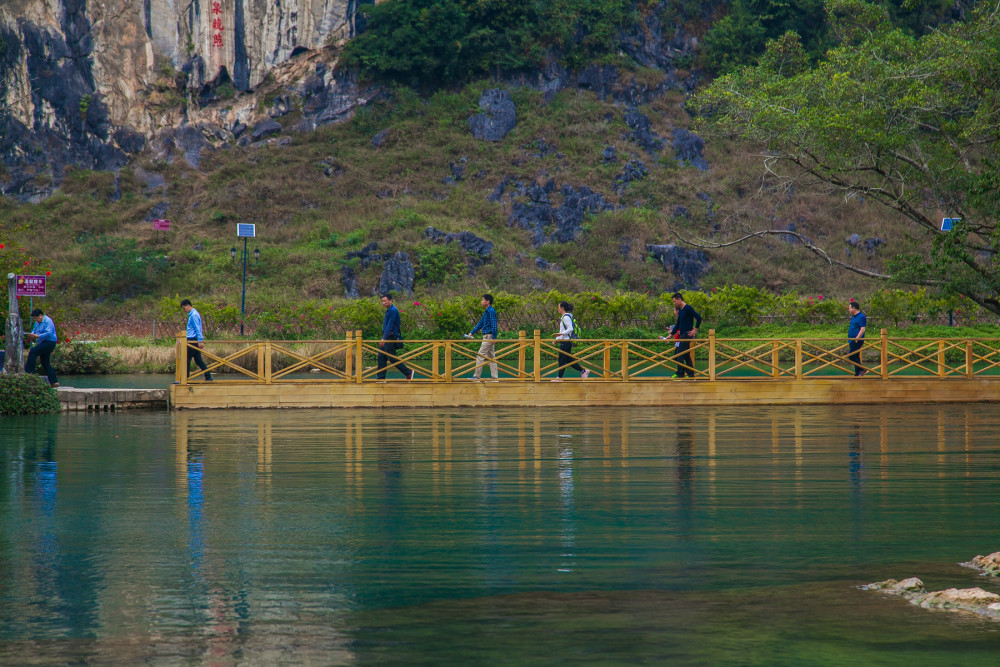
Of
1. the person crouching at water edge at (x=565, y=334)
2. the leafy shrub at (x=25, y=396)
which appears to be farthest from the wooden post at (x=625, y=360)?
the leafy shrub at (x=25, y=396)

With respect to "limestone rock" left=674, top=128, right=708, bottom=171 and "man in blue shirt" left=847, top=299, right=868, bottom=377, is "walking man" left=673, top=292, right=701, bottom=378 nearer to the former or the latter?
"man in blue shirt" left=847, top=299, right=868, bottom=377

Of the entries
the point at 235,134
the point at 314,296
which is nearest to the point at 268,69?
the point at 235,134

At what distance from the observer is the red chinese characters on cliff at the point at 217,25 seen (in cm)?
5725

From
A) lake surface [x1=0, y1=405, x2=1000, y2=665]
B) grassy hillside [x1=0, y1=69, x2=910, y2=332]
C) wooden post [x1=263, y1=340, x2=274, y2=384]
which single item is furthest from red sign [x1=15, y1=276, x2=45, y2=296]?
grassy hillside [x1=0, y1=69, x2=910, y2=332]

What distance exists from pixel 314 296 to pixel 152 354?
660 inches

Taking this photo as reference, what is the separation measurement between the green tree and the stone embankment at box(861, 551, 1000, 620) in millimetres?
14754

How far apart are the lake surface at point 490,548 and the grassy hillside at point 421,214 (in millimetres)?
32459

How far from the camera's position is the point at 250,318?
112 feet

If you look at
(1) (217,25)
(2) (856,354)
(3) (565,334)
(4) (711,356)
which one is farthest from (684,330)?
(1) (217,25)

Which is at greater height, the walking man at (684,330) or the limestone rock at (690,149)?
the limestone rock at (690,149)

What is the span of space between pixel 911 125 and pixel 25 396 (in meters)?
17.7

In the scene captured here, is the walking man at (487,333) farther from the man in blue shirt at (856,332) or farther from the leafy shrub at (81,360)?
the leafy shrub at (81,360)

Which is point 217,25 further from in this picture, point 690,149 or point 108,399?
point 108,399

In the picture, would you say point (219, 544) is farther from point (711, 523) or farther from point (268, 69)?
point (268, 69)
